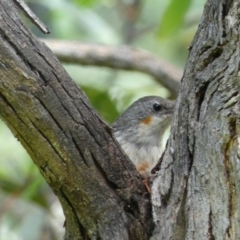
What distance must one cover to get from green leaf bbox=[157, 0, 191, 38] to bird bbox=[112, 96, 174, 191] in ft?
1.74

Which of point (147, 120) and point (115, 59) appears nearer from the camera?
point (147, 120)

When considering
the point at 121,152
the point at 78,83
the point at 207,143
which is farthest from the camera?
the point at 78,83

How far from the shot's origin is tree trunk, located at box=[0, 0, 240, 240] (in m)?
2.65

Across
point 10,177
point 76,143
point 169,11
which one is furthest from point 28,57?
point 10,177

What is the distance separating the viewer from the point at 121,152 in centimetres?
297

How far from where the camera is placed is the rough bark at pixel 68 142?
2.64 metres

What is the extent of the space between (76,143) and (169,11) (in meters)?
1.93

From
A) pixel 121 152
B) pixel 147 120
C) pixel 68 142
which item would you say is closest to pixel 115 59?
pixel 147 120

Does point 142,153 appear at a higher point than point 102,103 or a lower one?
lower

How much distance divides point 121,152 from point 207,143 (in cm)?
43

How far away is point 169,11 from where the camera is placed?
4.46 metres

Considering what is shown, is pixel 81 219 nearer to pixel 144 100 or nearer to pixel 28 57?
pixel 28 57

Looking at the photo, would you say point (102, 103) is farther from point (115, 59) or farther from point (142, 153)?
point (142, 153)

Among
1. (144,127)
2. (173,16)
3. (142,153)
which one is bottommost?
(142,153)
